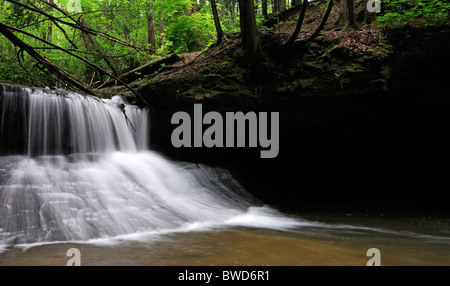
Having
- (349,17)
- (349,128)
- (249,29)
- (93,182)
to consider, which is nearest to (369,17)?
(349,17)

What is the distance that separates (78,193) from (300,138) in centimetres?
567

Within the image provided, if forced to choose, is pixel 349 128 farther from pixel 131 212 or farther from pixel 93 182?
pixel 93 182

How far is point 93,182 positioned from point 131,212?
1.22 metres

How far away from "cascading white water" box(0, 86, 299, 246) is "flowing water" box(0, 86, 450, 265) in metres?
0.02

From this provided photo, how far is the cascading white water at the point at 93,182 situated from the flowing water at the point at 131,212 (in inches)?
0.8

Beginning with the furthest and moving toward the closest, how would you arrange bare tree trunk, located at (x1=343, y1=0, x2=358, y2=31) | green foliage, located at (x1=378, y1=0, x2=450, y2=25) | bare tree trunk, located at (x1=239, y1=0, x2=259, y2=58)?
bare tree trunk, located at (x1=343, y1=0, x2=358, y2=31) → bare tree trunk, located at (x1=239, y1=0, x2=259, y2=58) → green foliage, located at (x1=378, y1=0, x2=450, y2=25)

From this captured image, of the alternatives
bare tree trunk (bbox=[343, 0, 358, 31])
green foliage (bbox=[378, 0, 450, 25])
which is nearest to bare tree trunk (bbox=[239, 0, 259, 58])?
bare tree trunk (bbox=[343, 0, 358, 31])

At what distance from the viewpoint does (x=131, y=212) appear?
504 centimetres

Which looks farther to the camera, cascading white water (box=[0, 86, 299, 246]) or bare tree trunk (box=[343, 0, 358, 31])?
bare tree trunk (box=[343, 0, 358, 31])

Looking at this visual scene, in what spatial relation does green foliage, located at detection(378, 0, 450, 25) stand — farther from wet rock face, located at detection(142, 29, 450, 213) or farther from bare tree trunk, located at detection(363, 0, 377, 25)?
bare tree trunk, located at detection(363, 0, 377, 25)

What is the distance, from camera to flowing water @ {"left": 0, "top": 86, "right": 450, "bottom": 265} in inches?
134

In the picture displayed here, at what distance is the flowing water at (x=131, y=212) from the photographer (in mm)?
3406
